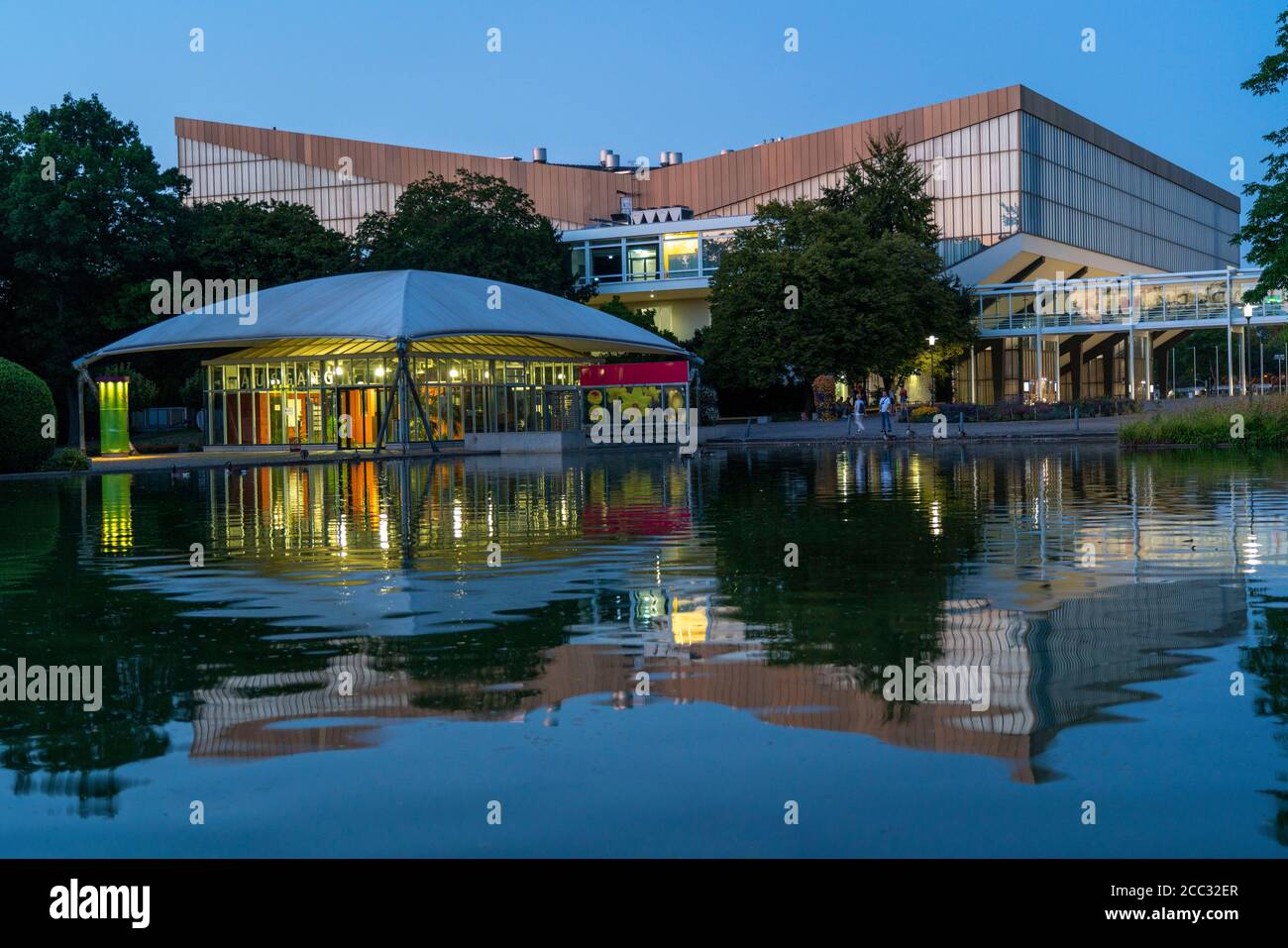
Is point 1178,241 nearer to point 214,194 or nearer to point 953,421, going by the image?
point 953,421

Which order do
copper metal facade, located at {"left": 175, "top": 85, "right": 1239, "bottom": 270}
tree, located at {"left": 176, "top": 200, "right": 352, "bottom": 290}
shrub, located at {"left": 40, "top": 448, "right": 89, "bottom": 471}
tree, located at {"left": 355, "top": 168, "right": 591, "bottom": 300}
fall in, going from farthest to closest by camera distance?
copper metal facade, located at {"left": 175, "top": 85, "right": 1239, "bottom": 270} → tree, located at {"left": 355, "top": 168, "right": 591, "bottom": 300} → tree, located at {"left": 176, "top": 200, "right": 352, "bottom": 290} → shrub, located at {"left": 40, "top": 448, "right": 89, "bottom": 471}

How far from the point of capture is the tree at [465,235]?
78812mm

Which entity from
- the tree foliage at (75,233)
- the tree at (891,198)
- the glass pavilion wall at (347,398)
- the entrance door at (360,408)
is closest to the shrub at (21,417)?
the glass pavilion wall at (347,398)

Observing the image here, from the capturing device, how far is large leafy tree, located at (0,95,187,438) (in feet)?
216

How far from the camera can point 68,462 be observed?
1624 inches

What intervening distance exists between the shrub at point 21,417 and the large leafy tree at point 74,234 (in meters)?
27.9

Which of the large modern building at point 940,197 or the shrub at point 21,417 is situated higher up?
the large modern building at point 940,197

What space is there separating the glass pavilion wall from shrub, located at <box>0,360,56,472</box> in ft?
78.9

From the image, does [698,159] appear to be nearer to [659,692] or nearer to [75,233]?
[75,233]
